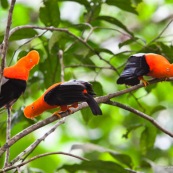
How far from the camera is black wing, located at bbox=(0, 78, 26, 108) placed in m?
1.24

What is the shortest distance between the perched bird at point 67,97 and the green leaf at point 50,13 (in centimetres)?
61

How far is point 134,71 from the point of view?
1324mm

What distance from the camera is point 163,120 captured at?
334 cm

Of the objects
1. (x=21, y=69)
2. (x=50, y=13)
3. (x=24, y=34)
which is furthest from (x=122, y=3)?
(x=21, y=69)

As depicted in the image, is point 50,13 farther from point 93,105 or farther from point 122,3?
point 93,105

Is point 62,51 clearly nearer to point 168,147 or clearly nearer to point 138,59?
point 138,59

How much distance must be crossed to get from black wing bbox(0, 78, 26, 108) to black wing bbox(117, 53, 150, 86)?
0.25 meters

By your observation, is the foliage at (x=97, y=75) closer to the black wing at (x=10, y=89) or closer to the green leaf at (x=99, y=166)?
the green leaf at (x=99, y=166)

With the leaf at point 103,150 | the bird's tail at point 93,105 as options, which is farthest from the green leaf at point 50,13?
the bird's tail at point 93,105

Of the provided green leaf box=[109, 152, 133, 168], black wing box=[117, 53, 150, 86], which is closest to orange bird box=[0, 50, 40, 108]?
black wing box=[117, 53, 150, 86]

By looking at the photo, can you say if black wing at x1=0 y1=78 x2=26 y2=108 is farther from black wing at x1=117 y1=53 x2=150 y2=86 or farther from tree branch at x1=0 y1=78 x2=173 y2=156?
black wing at x1=117 y1=53 x2=150 y2=86

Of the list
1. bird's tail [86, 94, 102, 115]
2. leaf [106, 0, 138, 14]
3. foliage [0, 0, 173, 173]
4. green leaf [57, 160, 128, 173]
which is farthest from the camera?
leaf [106, 0, 138, 14]

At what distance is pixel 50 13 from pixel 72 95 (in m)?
0.68

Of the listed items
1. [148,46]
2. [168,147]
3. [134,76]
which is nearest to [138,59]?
[134,76]
